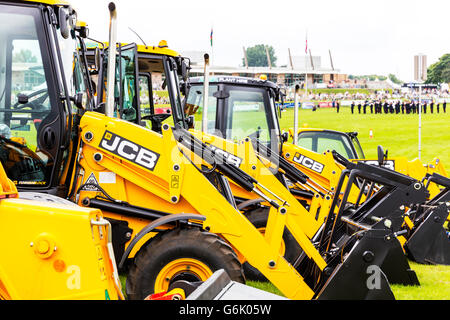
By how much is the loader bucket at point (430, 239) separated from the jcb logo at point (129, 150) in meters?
4.37

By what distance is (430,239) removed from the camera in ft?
25.0

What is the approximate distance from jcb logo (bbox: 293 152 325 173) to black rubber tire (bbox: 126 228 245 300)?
5.14m

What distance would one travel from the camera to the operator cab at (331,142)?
1179 centimetres

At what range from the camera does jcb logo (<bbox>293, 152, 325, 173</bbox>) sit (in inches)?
374

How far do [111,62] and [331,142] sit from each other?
25.3ft

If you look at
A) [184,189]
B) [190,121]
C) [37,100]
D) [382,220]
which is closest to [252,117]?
[190,121]

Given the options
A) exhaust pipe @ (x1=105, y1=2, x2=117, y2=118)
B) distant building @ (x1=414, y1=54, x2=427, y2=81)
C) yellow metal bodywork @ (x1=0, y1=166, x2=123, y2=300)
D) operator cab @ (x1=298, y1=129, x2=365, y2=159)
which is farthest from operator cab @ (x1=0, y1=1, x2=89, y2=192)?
distant building @ (x1=414, y1=54, x2=427, y2=81)

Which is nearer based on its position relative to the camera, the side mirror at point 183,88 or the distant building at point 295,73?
the side mirror at point 183,88

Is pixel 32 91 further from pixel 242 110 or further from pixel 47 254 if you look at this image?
pixel 242 110

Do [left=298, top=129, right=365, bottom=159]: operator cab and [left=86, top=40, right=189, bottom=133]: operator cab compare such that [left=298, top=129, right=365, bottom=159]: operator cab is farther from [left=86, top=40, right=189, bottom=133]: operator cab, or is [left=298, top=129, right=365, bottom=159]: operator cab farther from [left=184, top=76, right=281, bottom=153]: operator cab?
[left=86, top=40, right=189, bottom=133]: operator cab

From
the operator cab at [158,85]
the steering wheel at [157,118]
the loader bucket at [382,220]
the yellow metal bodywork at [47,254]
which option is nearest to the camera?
the yellow metal bodywork at [47,254]

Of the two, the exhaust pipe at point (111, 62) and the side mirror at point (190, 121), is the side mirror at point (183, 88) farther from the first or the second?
the exhaust pipe at point (111, 62)

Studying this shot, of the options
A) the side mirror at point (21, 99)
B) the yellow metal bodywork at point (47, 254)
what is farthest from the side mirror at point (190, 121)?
the yellow metal bodywork at point (47, 254)

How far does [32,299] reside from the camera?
323 cm
